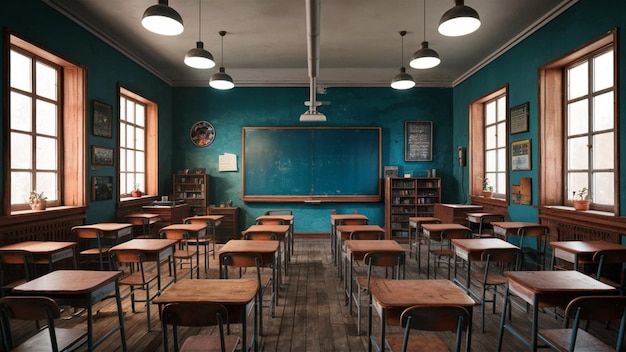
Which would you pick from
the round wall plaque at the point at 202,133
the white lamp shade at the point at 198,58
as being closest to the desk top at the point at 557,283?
the white lamp shade at the point at 198,58

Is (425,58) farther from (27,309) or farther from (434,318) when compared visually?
(27,309)

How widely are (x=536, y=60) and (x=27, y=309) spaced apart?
5.84 m

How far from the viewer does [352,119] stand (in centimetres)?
755

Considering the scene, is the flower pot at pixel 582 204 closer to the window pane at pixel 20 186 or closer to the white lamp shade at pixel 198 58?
the white lamp shade at pixel 198 58

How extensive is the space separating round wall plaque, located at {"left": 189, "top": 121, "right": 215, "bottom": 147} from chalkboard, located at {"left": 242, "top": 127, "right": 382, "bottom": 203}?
744mm

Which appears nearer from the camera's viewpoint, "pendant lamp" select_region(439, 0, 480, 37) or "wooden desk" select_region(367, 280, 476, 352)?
"wooden desk" select_region(367, 280, 476, 352)

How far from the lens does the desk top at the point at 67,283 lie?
2033 mm

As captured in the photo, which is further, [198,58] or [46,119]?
[46,119]

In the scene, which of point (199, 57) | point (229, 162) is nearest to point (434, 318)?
point (199, 57)

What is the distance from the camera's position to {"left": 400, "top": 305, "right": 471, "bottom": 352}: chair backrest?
159 centimetres

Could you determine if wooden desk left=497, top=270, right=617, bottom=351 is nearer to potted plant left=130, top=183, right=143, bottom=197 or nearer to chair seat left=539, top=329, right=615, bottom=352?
chair seat left=539, top=329, right=615, bottom=352

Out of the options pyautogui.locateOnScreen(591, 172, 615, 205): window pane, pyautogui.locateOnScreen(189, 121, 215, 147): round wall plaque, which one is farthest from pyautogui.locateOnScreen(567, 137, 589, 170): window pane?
pyautogui.locateOnScreen(189, 121, 215, 147): round wall plaque

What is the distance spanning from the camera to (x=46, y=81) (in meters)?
4.38

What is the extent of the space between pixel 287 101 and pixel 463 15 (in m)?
4.88
